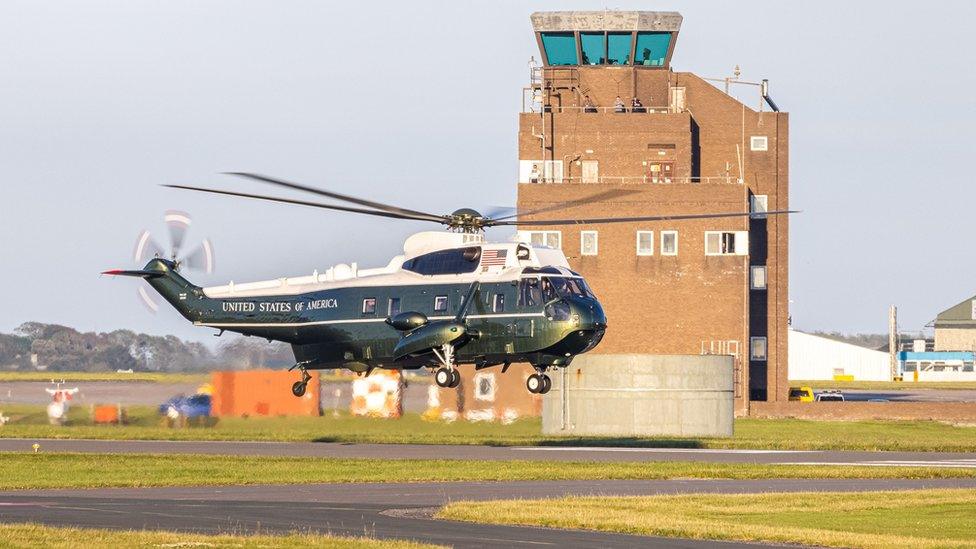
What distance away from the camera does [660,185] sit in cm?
9275

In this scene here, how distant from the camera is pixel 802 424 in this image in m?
85.9

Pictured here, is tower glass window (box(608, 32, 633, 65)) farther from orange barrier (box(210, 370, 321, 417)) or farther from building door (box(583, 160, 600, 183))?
orange barrier (box(210, 370, 321, 417))

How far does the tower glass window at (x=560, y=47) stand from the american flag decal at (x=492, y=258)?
55.1m

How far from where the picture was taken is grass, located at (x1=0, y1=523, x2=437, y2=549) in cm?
2812

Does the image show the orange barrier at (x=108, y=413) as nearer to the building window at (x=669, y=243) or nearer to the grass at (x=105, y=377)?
the grass at (x=105, y=377)

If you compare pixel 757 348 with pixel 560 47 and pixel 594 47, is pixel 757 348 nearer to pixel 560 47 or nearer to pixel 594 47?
pixel 594 47

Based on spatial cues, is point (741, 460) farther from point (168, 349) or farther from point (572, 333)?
point (168, 349)

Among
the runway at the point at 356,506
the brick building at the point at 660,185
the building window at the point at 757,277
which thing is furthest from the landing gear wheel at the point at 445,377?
the building window at the point at 757,277

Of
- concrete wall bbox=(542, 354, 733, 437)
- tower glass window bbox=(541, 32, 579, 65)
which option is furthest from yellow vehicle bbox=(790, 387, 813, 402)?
concrete wall bbox=(542, 354, 733, 437)

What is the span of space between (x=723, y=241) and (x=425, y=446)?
36064 mm

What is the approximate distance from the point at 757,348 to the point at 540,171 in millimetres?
19223

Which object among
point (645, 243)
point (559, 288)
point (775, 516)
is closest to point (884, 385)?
point (645, 243)

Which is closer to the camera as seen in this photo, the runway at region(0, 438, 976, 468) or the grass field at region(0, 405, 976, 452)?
the runway at region(0, 438, 976, 468)

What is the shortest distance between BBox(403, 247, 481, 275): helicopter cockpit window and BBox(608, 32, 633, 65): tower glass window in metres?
54.3
